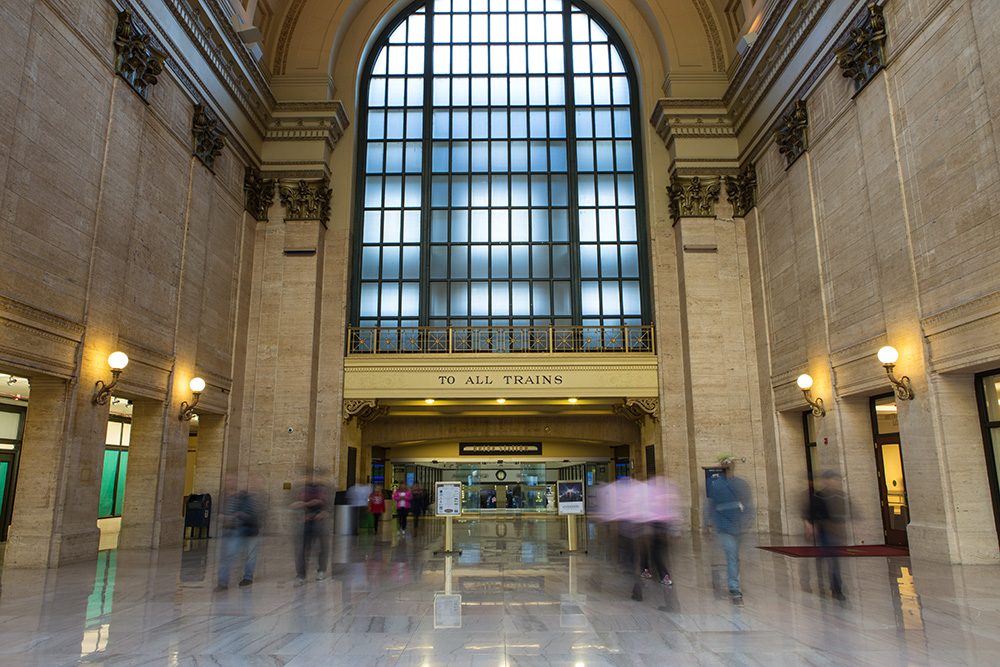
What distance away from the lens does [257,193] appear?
19734 mm

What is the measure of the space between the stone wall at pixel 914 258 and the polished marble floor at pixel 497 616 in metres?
1.77

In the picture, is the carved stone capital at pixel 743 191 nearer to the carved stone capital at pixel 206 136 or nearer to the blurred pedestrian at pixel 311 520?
the carved stone capital at pixel 206 136

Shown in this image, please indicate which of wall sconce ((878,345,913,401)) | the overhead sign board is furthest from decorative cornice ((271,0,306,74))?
wall sconce ((878,345,913,401))

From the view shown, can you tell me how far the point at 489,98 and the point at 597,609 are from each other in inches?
737

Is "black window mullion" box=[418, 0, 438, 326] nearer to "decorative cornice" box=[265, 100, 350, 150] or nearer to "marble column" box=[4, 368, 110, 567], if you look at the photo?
"decorative cornice" box=[265, 100, 350, 150]

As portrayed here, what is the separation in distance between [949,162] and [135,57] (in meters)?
14.6

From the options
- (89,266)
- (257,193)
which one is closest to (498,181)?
(257,193)

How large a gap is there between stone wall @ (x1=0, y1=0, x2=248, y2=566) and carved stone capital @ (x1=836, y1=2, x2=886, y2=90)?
14038 mm

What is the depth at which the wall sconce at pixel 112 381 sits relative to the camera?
12.0 meters

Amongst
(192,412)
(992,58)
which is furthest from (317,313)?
(992,58)

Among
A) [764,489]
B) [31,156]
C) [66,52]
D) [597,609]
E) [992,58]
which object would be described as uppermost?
[66,52]

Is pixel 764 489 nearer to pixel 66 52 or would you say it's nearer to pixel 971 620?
pixel 971 620

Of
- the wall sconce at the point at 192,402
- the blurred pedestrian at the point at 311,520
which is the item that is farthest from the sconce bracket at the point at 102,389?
the blurred pedestrian at the point at 311,520

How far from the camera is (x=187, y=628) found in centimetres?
651
